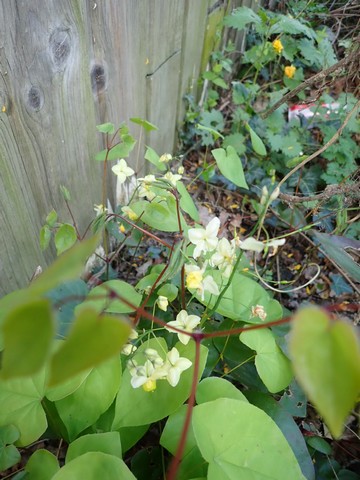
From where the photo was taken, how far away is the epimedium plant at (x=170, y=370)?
289mm

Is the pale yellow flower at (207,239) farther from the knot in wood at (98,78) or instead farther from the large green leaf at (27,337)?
the knot in wood at (98,78)

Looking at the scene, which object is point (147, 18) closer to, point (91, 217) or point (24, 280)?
point (91, 217)

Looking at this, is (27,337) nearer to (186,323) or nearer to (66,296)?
(186,323)

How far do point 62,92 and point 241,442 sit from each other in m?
0.95

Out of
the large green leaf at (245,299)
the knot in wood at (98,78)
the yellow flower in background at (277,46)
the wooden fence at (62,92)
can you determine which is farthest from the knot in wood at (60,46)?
the yellow flower in background at (277,46)

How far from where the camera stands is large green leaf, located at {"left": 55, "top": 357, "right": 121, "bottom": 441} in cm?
89

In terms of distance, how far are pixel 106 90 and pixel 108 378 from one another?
875mm

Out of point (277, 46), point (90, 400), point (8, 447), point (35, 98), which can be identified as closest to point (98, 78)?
point (35, 98)

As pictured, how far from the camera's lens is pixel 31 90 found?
0.92 m

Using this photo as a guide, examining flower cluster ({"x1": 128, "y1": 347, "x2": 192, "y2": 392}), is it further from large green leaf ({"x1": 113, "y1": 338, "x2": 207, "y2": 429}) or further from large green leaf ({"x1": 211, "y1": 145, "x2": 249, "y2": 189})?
large green leaf ({"x1": 211, "y1": 145, "x2": 249, "y2": 189})

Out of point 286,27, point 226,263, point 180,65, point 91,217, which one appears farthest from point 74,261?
point 286,27

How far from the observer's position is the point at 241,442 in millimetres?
798

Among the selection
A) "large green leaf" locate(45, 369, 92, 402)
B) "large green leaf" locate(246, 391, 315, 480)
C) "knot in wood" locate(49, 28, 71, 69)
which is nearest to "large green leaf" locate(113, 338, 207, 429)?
"large green leaf" locate(45, 369, 92, 402)

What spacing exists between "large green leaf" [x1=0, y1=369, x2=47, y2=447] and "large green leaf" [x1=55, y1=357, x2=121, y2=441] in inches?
2.0
